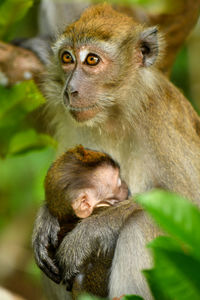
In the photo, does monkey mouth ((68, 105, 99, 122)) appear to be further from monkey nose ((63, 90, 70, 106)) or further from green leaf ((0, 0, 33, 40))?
green leaf ((0, 0, 33, 40))

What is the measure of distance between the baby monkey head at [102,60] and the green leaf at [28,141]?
1.07 meters

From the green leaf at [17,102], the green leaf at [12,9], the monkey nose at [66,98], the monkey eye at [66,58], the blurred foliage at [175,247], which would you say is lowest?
the blurred foliage at [175,247]

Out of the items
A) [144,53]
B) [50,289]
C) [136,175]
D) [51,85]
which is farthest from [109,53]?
[50,289]

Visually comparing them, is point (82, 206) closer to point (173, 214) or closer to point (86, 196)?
point (86, 196)

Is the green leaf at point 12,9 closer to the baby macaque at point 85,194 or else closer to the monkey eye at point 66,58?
the monkey eye at point 66,58

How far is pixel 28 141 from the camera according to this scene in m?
6.30

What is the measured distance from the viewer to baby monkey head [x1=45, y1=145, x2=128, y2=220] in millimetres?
4609

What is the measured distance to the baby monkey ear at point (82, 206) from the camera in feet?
15.0

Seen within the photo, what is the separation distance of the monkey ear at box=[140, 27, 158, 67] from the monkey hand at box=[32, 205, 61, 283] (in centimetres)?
184

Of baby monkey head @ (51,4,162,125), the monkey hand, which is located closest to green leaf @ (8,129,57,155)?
baby monkey head @ (51,4,162,125)

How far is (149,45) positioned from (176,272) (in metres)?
3.41

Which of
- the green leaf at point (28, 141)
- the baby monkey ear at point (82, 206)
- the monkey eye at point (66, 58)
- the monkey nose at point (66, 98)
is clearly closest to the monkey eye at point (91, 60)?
the monkey eye at point (66, 58)

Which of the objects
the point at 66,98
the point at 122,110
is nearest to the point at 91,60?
the point at 66,98

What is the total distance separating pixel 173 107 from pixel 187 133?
30cm
